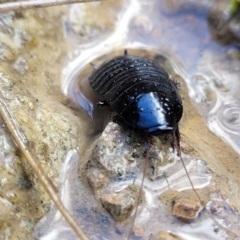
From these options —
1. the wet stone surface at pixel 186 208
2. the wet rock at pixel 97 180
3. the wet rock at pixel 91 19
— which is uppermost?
the wet rock at pixel 91 19

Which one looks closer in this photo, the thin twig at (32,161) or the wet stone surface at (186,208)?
the thin twig at (32,161)

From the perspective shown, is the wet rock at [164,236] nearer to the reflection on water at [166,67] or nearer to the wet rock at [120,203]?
the reflection on water at [166,67]

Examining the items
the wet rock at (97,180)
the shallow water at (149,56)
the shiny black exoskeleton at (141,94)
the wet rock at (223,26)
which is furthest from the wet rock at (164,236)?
the wet rock at (223,26)

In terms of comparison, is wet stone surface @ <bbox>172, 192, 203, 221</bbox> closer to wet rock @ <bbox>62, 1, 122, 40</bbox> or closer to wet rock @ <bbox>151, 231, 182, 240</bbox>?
wet rock @ <bbox>151, 231, 182, 240</bbox>

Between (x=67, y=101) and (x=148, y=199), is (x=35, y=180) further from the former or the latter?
(x=67, y=101)

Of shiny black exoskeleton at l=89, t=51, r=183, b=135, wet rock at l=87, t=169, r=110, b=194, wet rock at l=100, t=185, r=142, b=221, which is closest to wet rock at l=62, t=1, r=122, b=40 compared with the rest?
shiny black exoskeleton at l=89, t=51, r=183, b=135

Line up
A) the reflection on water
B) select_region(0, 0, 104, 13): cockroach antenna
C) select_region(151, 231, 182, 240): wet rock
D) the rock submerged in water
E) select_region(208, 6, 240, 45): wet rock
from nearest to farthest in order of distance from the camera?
select_region(151, 231, 182, 240): wet rock < the reflection on water < the rock submerged in water < select_region(0, 0, 104, 13): cockroach antenna < select_region(208, 6, 240, 45): wet rock

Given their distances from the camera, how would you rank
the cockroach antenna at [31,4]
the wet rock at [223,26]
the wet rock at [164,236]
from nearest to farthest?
the wet rock at [164,236], the cockroach antenna at [31,4], the wet rock at [223,26]
